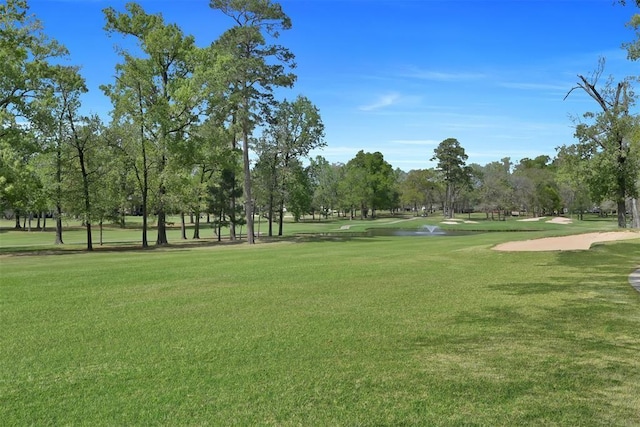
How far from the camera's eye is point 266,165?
4694 cm

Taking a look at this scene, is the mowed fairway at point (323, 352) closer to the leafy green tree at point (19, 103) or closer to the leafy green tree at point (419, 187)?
the leafy green tree at point (19, 103)

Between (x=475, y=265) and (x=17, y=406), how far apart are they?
13.3 metres

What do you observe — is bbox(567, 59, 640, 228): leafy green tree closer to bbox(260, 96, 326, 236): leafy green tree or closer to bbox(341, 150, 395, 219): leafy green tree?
bbox(260, 96, 326, 236): leafy green tree

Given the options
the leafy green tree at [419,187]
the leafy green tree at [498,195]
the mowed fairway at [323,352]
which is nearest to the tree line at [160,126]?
the mowed fairway at [323,352]

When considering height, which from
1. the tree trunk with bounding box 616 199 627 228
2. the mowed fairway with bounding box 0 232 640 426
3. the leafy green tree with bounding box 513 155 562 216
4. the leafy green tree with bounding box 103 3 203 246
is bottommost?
the mowed fairway with bounding box 0 232 640 426

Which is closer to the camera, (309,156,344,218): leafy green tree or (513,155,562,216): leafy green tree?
(513,155,562,216): leafy green tree

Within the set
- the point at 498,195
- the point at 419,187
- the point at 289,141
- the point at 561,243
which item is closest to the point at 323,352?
the point at 561,243

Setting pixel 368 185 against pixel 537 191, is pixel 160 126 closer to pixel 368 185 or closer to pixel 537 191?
pixel 368 185

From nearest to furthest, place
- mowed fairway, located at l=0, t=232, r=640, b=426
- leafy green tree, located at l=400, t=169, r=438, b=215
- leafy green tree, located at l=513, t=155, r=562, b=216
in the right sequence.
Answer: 1. mowed fairway, located at l=0, t=232, r=640, b=426
2. leafy green tree, located at l=513, t=155, r=562, b=216
3. leafy green tree, located at l=400, t=169, r=438, b=215

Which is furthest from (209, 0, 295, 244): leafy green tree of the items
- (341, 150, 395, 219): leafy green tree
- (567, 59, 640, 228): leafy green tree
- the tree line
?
(341, 150, 395, 219): leafy green tree

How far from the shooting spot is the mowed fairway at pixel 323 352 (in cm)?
458

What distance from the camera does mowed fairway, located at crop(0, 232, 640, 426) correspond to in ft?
15.0

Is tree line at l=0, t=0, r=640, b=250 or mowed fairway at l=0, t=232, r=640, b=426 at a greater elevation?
tree line at l=0, t=0, r=640, b=250

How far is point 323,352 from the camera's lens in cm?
629
